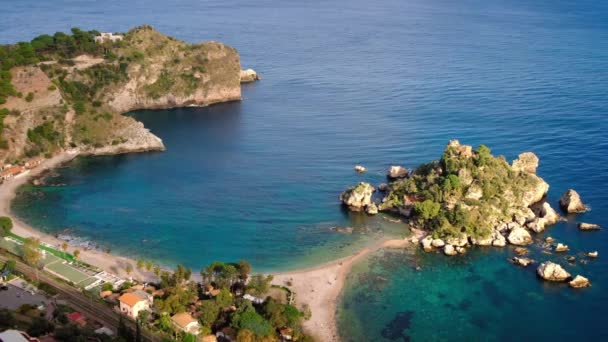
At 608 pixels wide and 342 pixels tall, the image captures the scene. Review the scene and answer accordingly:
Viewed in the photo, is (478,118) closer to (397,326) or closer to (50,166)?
(397,326)

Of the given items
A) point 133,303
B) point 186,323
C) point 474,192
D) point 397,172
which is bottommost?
point 186,323

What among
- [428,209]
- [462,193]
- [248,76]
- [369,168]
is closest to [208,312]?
[428,209]

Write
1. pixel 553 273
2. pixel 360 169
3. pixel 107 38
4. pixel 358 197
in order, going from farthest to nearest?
1. pixel 107 38
2. pixel 360 169
3. pixel 358 197
4. pixel 553 273

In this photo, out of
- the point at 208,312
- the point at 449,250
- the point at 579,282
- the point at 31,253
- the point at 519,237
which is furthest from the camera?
the point at 519,237

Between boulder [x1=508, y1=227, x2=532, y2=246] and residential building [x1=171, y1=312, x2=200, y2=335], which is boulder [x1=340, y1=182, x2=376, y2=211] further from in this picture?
residential building [x1=171, y1=312, x2=200, y2=335]

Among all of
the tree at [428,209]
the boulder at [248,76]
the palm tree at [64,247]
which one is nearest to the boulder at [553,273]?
the tree at [428,209]

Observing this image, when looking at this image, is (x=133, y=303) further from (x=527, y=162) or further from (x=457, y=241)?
(x=527, y=162)

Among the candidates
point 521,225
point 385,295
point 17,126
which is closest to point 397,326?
point 385,295
